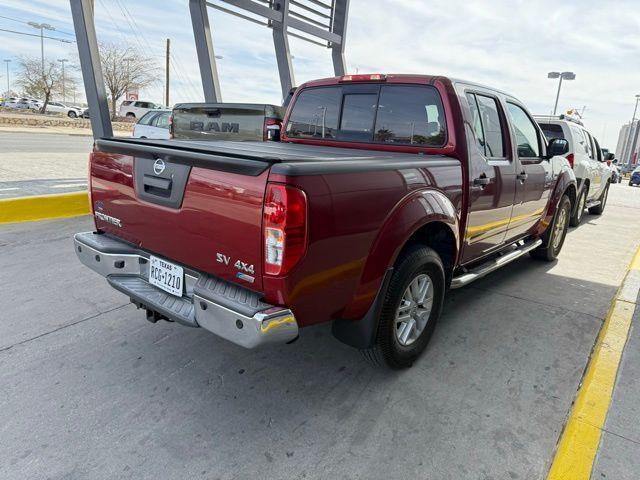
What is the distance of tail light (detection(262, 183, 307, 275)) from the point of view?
79.5 inches

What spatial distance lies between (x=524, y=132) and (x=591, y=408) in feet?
8.88

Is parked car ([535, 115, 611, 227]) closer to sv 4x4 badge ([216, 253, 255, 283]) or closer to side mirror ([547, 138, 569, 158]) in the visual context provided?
side mirror ([547, 138, 569, 158])

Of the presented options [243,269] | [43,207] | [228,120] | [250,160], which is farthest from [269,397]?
[228,120]

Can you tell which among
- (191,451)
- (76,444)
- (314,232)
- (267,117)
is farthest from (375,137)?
(267,117)

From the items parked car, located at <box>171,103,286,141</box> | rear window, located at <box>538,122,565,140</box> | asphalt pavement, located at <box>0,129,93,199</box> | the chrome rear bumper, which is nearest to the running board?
the chrome rear bumper

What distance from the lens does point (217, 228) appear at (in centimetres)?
229

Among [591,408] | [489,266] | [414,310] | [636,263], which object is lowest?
[591,408]

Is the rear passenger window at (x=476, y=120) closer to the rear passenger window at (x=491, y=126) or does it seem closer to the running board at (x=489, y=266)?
the rear passenger window at (x=491, y=126)

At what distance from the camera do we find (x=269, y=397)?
2.75 meters

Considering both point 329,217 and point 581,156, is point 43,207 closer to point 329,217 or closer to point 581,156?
point 329,217

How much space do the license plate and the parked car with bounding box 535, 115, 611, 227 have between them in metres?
6.79

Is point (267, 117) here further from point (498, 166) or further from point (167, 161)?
point (167, 161)

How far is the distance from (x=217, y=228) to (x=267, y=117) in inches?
218

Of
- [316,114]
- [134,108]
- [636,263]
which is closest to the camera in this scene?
[316,114]
